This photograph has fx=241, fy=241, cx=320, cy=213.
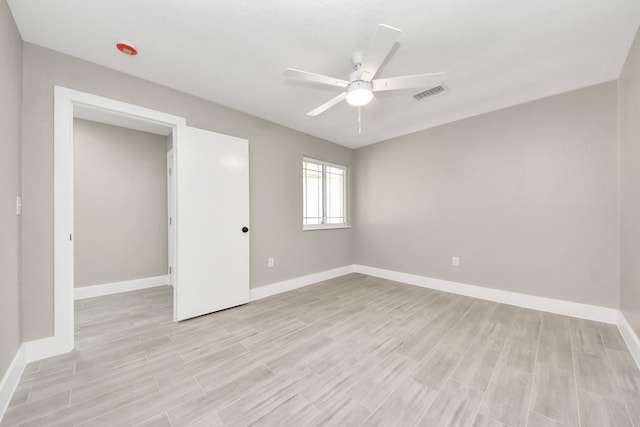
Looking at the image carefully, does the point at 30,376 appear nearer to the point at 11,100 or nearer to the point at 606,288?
the point at 11,100

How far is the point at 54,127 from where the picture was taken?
1955 millimetres

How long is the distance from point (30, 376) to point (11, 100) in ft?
6.21

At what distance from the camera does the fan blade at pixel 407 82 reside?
1.73 m

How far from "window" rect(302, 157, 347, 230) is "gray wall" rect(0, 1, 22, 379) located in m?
2.94

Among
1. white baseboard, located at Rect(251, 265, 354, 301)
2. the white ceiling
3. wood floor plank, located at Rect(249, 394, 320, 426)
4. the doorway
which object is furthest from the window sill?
wood floor plank, located at Rect(249, 394, 320, 426)

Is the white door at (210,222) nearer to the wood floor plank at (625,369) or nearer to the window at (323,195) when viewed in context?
the window at (323,195)

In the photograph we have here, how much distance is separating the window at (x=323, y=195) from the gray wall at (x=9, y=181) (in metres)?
2.94

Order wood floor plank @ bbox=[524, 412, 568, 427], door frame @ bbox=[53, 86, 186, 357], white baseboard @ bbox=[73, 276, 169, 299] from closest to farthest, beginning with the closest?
wood floor plank @ bbox=[524, 412, 568, 427] < door frame @ bbox=[53, 86, 186, 357] < white baseboard @ bbox=[73, 276, 169, 299]

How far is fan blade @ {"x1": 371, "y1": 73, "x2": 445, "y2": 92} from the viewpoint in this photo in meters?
1.73

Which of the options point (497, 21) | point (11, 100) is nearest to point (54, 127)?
point (11, 100)

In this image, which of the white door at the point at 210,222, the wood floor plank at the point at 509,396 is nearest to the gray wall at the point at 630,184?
the wood floor plank at the point at 509,396

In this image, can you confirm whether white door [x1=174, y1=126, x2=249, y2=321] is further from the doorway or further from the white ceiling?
the white ceiling

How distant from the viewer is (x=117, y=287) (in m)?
3.48

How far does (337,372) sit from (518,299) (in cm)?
257
